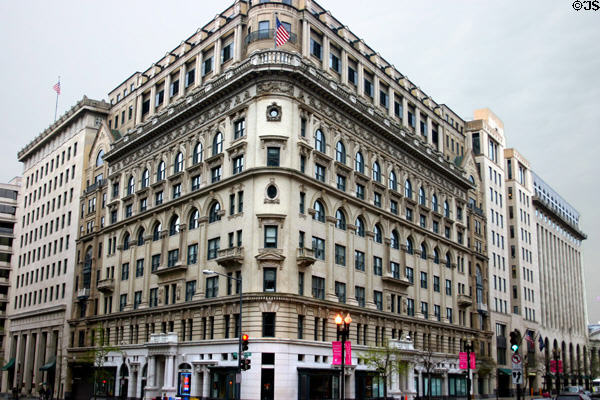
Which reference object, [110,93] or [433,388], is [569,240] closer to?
[433,388]

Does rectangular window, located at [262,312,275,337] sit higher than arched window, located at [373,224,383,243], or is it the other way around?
arched window, located at [373,224,383,243]

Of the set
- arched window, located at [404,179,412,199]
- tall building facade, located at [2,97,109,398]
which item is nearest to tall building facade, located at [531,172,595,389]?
arched window, located at [404,179,412,199]

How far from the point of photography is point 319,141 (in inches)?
2474

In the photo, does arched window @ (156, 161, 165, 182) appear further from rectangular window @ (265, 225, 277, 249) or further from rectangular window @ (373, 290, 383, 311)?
rectangular window @ (373, 290, 383, 311)

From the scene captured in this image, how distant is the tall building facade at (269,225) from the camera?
5638 cm

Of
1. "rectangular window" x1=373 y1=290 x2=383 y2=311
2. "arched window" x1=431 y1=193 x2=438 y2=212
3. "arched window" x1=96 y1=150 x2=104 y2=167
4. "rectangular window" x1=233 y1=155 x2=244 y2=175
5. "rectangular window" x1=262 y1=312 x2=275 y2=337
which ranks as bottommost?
"rectangular window" x1=262 y1=312 x2=275 y2=337

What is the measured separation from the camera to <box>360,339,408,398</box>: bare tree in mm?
58438

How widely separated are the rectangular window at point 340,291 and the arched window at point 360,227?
246 inches

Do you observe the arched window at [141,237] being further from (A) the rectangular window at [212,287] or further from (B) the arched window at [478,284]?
(B) the arched window at [478,284]

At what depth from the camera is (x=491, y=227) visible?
101 meters

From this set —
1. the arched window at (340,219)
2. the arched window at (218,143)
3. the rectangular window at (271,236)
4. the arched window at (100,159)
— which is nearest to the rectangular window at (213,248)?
the rectangular window at (271,236)

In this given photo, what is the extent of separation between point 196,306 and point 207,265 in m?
3.94

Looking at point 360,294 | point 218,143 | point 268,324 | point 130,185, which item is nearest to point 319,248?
point 360,294

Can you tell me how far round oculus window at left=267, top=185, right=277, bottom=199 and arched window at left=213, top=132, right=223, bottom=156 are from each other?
848cm
